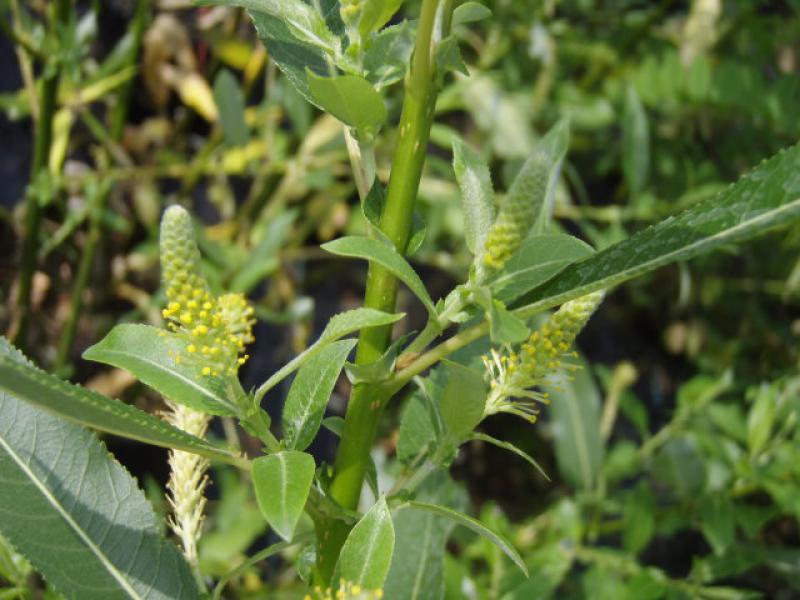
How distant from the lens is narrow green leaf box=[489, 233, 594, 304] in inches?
23.5

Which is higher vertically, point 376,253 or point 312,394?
point 376,253

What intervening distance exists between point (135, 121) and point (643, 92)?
1108 mm

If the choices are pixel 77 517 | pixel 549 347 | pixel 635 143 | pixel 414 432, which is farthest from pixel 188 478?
pixel 635 143

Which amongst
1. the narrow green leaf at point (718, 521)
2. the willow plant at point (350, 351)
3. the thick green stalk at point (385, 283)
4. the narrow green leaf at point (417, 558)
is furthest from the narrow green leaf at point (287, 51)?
the narrow green leaf at point (718, 521)

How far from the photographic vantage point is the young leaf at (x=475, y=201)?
62cm

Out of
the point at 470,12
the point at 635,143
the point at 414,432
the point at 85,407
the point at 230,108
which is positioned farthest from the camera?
the point at 635,143

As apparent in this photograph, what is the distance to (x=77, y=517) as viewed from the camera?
26.6 inches

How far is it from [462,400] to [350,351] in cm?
9

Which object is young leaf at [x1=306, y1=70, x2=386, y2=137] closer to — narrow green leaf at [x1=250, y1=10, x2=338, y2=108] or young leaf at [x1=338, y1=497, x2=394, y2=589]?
narrow green leaf at [x1=250, y1=10, x2=338, y2=108]

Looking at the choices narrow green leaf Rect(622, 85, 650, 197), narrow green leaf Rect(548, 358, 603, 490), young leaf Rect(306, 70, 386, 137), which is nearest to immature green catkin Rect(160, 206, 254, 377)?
young leaf Rect(306, 70, 386, 137)

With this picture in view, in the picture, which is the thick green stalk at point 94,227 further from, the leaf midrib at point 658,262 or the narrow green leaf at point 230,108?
the leaf midrib at point 658,262

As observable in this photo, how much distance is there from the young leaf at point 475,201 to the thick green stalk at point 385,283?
0.03m

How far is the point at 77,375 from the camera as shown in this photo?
1.84 m

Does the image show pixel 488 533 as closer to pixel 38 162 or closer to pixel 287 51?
pixel 287 51
